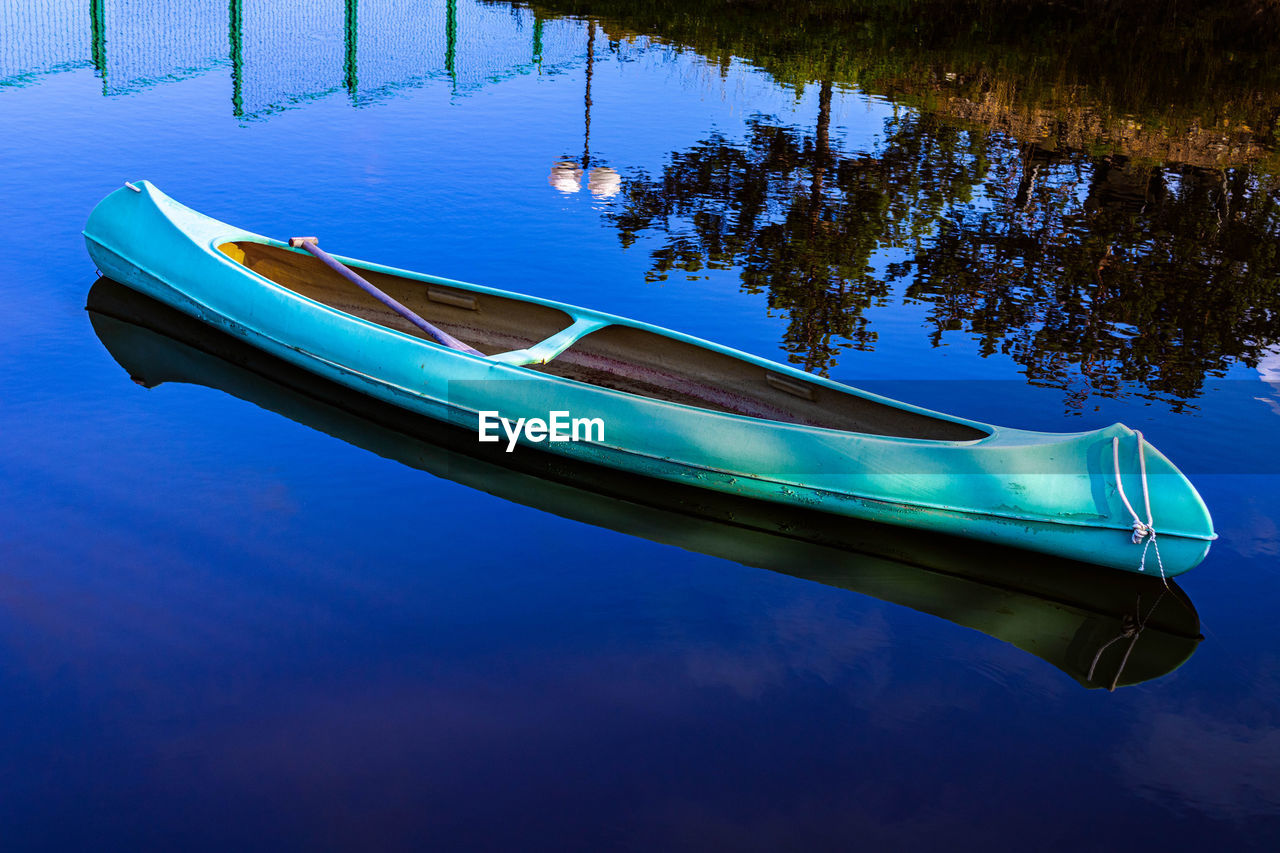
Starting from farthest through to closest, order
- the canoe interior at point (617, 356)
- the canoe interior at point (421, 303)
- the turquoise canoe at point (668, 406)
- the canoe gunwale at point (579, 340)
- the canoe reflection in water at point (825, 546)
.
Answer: the canoe interior at point (421, 303) < the canoe interior at point (617, 356) < the canoe gunwale at point (579, 340) < the turquoise canoe at point (668, 406) < the canoe reflection in water at point (825, 546)

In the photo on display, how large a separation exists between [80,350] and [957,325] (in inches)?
355

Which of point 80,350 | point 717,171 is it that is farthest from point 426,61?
point 80,350

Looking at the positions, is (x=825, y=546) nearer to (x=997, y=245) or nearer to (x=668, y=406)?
(x=668, y=406)

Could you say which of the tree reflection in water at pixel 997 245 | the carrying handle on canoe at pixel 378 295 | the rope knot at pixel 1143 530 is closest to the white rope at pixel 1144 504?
the rope knot at pixel 1143 530

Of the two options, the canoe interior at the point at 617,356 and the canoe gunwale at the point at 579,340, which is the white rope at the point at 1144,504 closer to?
the canoe gunwale at the point at 579,340

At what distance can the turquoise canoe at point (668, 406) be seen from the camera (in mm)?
7699

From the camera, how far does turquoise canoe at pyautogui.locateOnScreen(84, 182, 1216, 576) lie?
770 centimetres

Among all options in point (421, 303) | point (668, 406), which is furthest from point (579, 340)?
point (668, 406)

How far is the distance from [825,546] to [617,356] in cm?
293

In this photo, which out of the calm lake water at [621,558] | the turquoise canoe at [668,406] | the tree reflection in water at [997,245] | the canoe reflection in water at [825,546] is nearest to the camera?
the calm lake water at [621,558]

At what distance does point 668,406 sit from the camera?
8.46m

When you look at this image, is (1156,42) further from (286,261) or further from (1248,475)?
(286,261)

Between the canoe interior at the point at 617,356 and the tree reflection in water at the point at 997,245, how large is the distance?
1627 millimetres

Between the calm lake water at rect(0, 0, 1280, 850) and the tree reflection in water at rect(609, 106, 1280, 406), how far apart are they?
0.24ft
